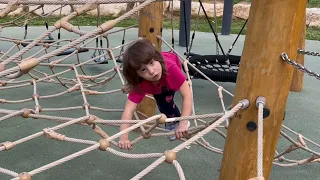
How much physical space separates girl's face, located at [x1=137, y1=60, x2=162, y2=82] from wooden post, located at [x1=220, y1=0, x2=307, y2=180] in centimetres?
29

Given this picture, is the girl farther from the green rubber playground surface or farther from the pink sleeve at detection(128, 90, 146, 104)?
the green rubber playground surface

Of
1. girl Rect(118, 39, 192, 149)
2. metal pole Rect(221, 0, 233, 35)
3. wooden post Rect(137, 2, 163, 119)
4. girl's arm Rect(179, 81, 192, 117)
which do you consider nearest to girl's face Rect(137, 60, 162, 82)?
girl Rect(118, 39, 192, 149)

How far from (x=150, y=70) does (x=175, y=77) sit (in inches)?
5.5

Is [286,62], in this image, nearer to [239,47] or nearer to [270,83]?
[270,83]

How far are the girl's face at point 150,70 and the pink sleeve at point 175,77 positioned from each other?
0.08 meters

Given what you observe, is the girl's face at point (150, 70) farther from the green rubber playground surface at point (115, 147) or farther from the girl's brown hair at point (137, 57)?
the green rubber playground surface at point (115, 147)

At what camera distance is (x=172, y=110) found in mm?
1443

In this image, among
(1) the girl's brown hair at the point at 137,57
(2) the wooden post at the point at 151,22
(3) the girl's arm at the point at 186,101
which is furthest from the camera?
(2) the wooden post at the point at 151,22

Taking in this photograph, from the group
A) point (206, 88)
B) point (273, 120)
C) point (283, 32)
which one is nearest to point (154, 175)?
point (273, 120)

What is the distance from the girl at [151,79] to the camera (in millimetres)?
1091

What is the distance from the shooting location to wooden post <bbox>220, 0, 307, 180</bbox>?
0.80 metres

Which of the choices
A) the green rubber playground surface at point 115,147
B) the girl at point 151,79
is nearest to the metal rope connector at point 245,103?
the green rubber playground surface at point 115,147

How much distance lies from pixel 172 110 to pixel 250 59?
0.63 m

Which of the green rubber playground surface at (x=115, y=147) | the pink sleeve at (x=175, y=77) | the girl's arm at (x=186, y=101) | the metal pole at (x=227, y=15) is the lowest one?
the green rubber playground surface at (x=115, y=147)
